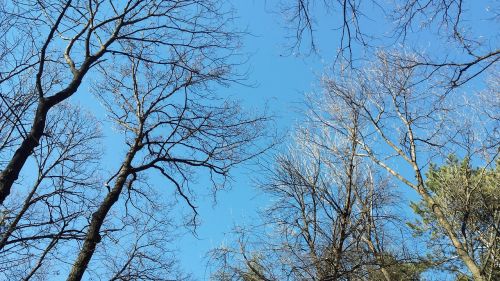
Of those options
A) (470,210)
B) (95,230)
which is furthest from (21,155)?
(470,210)

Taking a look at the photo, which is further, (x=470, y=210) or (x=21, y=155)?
(x=470, y=210)

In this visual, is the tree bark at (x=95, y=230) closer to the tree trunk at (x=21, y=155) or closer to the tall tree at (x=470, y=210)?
the tree trunk at (x=21, y=155)

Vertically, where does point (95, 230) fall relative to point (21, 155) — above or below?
above

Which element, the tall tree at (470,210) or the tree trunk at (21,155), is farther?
the tall tree at (470,210)

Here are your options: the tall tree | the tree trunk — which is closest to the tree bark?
the tree trunk

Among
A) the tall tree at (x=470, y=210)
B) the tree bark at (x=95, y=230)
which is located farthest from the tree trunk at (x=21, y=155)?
the tall tree at (x=470, y=210)

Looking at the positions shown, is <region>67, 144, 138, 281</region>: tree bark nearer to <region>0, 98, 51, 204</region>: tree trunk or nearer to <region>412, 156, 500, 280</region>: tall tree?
<region>0, 98, 51, 204</region>: tree trunk

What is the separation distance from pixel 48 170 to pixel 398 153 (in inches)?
311

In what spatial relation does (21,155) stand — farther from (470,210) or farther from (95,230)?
(470,210)

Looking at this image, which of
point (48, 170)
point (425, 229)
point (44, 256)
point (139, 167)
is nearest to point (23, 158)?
point (139, 167)

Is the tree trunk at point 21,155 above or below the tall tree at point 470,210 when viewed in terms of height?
below

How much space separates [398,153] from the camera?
9539mm

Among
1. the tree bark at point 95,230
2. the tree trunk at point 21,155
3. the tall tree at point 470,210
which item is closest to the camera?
the tree trunk at point 21,155

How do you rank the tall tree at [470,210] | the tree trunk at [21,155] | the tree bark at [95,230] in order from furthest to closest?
1. the tall tree at [470,210]
2. the tree bark at [95,230]
3. the tree trunk at [21,155]
